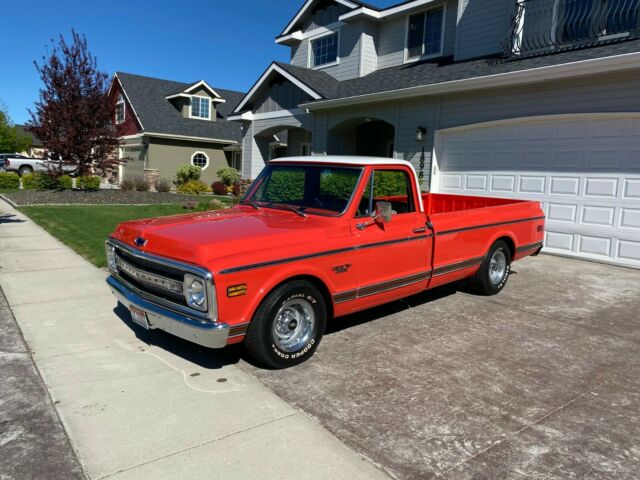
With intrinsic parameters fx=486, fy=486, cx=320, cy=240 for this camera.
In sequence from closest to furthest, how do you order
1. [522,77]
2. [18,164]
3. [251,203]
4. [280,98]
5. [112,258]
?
[112,258], [251,203], [522,77], [280,98], [18,164]

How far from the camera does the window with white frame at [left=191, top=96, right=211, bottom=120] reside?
99.0 ft

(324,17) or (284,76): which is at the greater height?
(324,17)

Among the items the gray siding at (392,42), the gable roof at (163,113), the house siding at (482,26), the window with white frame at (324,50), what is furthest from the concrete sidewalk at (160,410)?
the gable roof at (163,113)

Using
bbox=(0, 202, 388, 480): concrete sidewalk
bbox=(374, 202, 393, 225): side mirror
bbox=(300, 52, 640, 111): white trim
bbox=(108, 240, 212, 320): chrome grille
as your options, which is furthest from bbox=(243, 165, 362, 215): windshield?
bbox=(300, 52, 640, 111): white trim

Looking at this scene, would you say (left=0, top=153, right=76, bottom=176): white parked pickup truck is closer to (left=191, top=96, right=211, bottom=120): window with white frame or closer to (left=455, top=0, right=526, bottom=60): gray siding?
(left=191, top=96, right=211, bottom=120): window with white frame

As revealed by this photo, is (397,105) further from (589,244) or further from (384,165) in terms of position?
(384,165)

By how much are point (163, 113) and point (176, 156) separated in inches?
114

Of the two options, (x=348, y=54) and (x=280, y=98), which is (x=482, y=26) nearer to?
(x=348, y=54)

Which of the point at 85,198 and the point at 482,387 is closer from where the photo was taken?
the point at 482,387

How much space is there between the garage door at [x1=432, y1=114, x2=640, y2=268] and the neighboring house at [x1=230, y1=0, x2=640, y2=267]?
0.07 ft

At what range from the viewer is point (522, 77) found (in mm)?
9750

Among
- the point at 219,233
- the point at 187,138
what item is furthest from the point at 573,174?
the point at 187,138

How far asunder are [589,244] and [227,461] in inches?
345

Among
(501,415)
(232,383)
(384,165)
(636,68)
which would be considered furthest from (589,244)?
(232,383)
